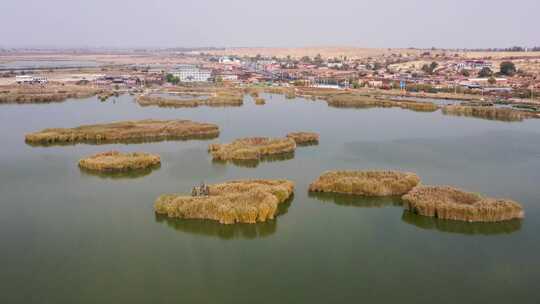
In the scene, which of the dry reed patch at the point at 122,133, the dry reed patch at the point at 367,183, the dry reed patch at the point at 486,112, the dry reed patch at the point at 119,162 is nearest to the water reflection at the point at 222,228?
the dry reed patch at the point at 367,183

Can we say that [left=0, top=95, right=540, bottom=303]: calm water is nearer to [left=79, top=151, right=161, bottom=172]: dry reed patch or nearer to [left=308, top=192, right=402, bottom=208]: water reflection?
[left=308, top=192, right=402, bottom=208]: water reflection

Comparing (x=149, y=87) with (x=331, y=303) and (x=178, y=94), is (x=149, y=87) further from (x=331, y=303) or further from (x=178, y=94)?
(x=331, y=303)

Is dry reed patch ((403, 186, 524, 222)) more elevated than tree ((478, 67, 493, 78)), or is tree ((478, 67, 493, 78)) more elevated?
tree ((478, 67, 493, 78))

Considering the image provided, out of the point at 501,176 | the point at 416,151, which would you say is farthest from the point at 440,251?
the point at 416,151

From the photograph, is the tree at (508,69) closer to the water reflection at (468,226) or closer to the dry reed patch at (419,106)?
the dry reed patch at (419,106)

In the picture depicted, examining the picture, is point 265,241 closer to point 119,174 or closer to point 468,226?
point 468,226

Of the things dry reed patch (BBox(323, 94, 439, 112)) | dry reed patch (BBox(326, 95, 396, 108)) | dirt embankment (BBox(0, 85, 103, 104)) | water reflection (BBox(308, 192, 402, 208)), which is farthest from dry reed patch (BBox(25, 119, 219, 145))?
dirt embankment (BBox(0, 85, 103, 104))
